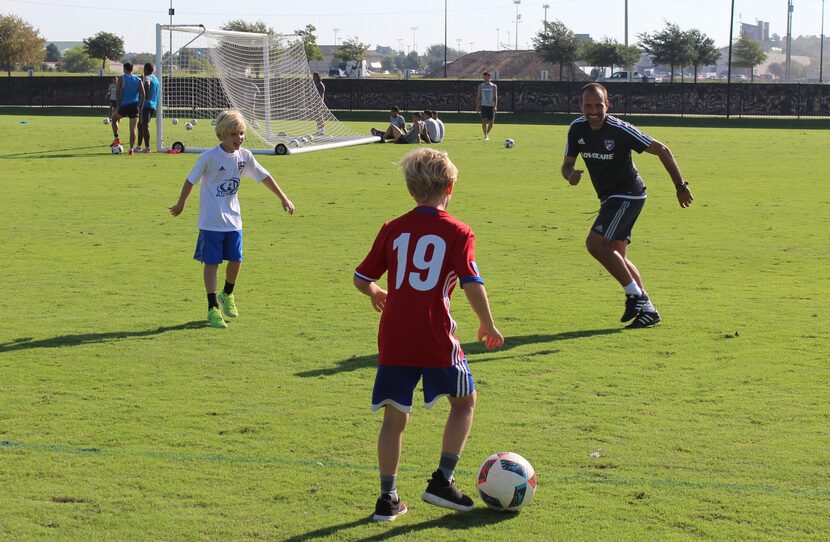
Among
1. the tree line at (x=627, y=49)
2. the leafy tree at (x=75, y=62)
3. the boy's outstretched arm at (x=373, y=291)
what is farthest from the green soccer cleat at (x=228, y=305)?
the leafy tree at (x=75, y=62)

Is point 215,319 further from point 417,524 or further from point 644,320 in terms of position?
point 417,524

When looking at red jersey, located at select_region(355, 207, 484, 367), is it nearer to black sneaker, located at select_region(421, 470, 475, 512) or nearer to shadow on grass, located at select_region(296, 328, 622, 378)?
black sneaker, located at select_region(421, 470, 475, 512)

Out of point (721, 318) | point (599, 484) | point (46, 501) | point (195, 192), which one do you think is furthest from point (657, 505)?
point (195, 192)

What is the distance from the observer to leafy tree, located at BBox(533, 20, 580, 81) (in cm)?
8856

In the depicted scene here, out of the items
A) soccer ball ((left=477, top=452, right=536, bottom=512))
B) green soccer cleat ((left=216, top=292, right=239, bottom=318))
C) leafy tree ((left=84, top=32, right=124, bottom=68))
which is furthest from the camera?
leafy tree ((left=84, top=32, right=124, bottom=68))

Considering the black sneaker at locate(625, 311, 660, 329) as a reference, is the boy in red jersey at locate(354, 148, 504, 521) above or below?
above

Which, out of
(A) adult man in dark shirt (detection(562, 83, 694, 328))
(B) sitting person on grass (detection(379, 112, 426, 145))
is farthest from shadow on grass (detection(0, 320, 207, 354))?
(B) sitting person on grass (detection(379, 112, 426, 145))

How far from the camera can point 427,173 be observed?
476cm

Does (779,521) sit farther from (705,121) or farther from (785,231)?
(705,121)

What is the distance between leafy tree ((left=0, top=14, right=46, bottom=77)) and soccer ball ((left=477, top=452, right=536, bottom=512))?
85365mm

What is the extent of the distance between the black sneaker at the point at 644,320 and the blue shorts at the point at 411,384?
4.25 meters

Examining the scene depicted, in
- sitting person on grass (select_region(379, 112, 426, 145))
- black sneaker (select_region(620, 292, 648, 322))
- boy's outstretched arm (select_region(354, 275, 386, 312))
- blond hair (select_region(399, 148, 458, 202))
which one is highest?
sitting person on grass (select_region(379, 112, 426, 145))

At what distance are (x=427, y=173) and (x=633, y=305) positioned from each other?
459cm

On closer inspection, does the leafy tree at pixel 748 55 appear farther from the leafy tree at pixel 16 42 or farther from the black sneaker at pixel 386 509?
the black sneaker at pixel 386 509
